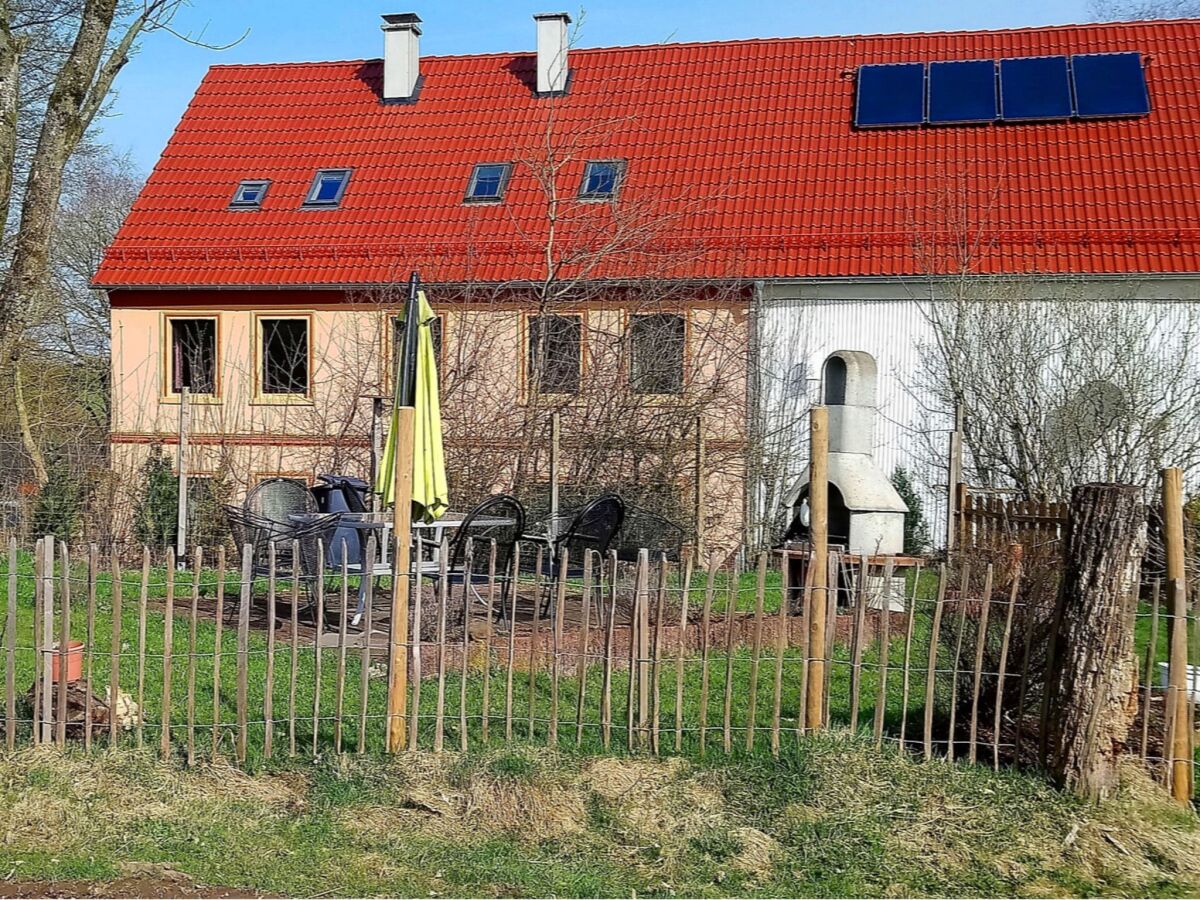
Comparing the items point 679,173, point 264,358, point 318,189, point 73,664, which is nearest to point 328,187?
point 318,189

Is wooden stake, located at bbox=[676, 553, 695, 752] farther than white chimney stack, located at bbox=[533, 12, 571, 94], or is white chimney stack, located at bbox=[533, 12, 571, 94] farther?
white chimney stack, located at bbox=[533, 12, 571, 94]

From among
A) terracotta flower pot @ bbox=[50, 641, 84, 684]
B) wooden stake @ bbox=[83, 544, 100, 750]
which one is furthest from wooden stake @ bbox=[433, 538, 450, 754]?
terracotta flower pot @ bbox=[50, 641, 84, 684]

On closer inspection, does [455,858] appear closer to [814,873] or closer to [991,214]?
[814,873]

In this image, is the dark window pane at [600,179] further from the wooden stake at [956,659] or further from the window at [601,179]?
the wooden stake at [956,659]

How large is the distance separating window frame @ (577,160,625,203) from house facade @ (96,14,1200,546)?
0.15ft

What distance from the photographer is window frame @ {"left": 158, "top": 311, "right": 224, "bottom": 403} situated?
18.1 meters

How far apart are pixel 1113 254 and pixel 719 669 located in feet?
32.2

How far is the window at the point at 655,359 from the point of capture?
14938 millimetres

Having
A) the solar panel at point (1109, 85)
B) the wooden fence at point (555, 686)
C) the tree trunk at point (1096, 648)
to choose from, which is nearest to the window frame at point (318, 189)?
the solar panel at point (1109, 85)

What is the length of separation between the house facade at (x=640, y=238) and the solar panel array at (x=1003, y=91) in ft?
0.15

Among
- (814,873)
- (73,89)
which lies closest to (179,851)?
(814,873)

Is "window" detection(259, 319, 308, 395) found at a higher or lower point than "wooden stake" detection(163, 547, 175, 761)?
higher

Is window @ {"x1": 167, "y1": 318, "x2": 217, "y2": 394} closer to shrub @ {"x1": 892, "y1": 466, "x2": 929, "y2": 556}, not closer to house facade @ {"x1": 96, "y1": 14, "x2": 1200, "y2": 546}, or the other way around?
house facade @ {"x1": 96, "y1": 14, "x2": 1200, "y2": 546}

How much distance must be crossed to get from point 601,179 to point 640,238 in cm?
204
